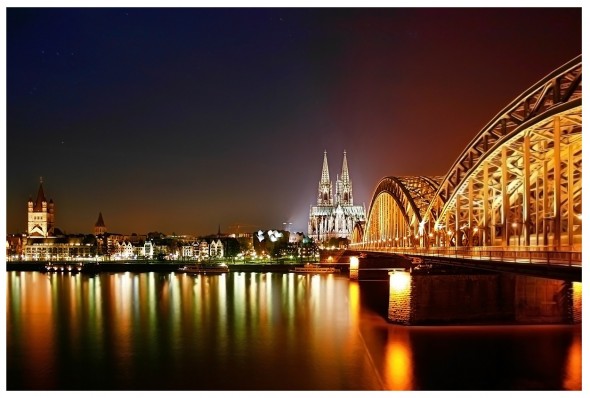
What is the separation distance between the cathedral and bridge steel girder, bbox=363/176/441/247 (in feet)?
335

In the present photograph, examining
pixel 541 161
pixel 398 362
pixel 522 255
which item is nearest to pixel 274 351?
pixel 398 362

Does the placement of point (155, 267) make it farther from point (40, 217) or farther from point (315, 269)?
point (40, 217)

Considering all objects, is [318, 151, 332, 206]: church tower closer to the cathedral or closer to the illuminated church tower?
the cathedral

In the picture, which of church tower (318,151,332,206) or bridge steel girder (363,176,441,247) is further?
church tower (318,151,332,206)

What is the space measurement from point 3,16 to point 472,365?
1828cm

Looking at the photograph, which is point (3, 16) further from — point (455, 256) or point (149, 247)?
point (149, 247)

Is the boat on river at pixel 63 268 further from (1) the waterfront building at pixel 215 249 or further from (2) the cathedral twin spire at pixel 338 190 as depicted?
(2) the cathedral twin spire at pixel 338 190

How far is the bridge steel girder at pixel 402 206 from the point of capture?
53134mm

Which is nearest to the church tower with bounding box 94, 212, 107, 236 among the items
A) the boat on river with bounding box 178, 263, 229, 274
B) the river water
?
the boat on river with bounding box 178, 263, 229, 274

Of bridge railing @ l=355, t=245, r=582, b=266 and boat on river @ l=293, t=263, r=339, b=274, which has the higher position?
bridge railing @ l=355, t=245, r=582, b=266

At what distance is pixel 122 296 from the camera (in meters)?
54.8

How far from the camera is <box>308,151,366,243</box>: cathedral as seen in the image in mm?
176125

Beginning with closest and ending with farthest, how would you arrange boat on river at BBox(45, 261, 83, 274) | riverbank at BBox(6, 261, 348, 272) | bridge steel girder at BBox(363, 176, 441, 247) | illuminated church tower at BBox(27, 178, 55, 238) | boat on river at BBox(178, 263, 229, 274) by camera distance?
1. bridge steel girder at BBox(363, 176, 441, 247)
2. boat on river at BBox(178, 263, 229, 274)
3. riverbank at BBox(6, 261, 348, 272)
4. boat on river at BBox(45, 261, 83, 274)
5. illuminated church tower at BBox(27, 178, 55, 238)

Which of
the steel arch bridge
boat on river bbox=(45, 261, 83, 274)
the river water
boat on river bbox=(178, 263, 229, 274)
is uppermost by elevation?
the steel arch bridge
